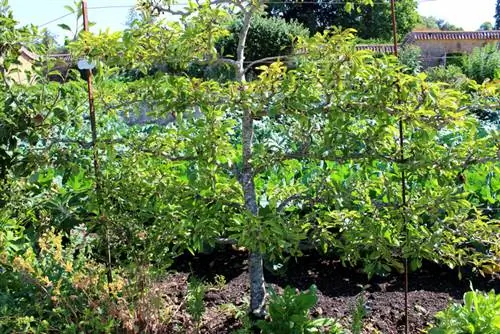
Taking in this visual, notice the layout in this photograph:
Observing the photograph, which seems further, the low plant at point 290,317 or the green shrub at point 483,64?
the green shrub at point 483,64

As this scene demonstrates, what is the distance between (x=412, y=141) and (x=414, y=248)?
21.3 inches

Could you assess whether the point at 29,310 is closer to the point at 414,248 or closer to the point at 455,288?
the point at 414,248

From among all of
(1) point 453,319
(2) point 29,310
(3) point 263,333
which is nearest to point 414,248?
(1) point 453,319

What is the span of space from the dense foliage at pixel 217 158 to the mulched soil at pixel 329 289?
1.13 feet

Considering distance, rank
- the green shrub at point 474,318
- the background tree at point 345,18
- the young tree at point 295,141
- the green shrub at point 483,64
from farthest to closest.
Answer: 1. the background tree at point 345,18
2. the green shrub at point 483,64
3. the young tree at point 295,141
4. the green shrub at point 474,318

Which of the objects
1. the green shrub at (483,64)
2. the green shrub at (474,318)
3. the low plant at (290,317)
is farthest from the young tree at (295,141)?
the green shrub at (483,64)

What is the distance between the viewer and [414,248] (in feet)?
9.62

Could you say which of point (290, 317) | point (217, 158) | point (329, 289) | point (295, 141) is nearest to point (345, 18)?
point (329, 289)

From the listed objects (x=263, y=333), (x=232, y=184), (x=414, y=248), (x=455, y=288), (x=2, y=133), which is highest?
(x=2, y=133)

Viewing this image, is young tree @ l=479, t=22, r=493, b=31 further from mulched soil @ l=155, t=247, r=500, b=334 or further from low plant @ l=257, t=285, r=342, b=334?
low plant @ l=257, t=285, r=342, b=334

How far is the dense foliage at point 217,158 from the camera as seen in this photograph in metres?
2.70

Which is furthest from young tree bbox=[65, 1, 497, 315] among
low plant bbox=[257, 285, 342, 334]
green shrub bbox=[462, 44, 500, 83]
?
green shrub bbox=[462, 44, 500, 83]

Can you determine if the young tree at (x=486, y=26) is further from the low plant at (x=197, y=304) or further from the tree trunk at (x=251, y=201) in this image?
the low plant at (x=197, y=304)

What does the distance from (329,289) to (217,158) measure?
1677 mm
